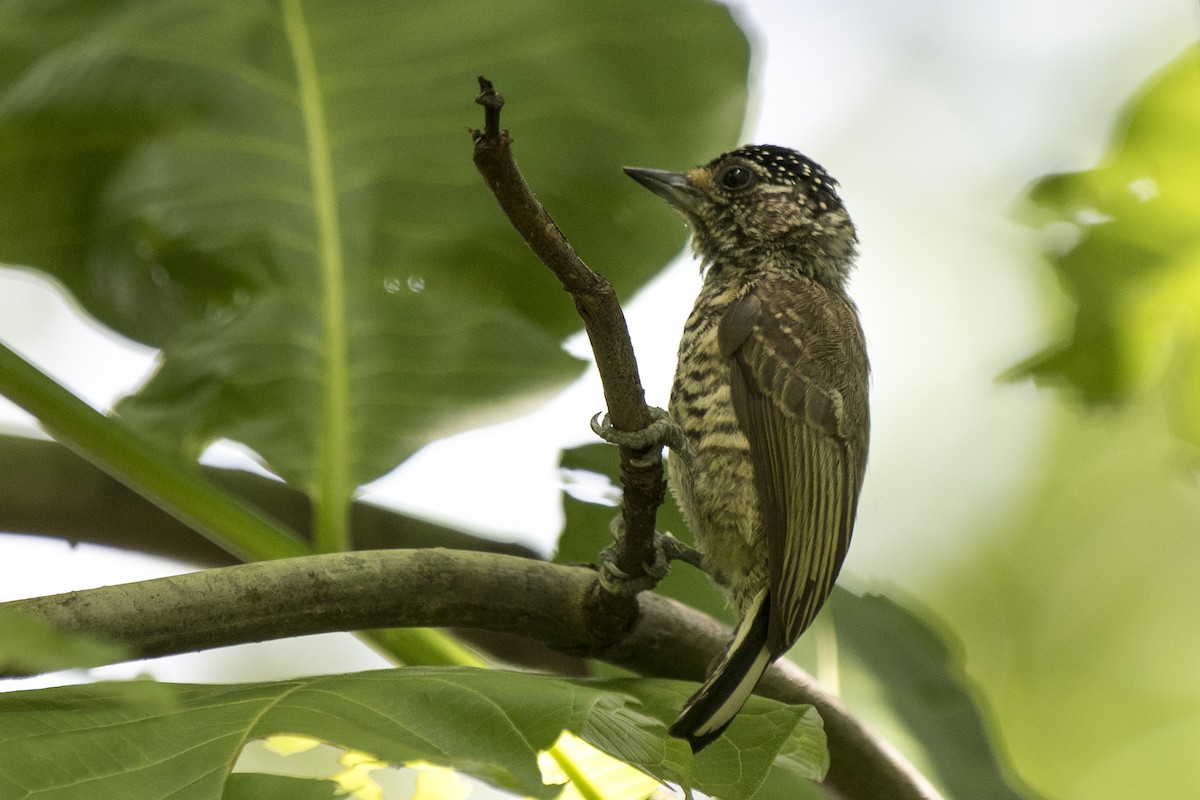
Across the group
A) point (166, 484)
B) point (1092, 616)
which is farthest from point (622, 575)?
point (1092, 616)

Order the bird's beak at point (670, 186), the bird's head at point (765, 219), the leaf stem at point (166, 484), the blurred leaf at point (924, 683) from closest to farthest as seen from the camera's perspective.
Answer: the leaf stem at point (166, 484)
the blurred leaf at point (924, 683)
the bird's beak at point (670, 186)
the bird's head at point (765, 219)

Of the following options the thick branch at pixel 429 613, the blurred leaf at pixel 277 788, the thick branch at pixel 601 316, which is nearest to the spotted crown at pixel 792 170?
the thick branch at pixel 429 613

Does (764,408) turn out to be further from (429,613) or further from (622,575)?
(429,613)

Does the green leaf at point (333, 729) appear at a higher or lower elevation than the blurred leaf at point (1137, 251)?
lower

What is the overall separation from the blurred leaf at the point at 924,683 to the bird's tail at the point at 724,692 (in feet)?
2.79

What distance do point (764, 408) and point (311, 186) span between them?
103 cm

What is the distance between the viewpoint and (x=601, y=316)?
1.52m

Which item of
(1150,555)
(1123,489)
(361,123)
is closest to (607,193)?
(361,123)

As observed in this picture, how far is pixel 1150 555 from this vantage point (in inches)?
219

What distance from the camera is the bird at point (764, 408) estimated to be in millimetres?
2307

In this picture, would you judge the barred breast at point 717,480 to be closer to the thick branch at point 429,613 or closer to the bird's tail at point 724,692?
the thick branch at point 429,613

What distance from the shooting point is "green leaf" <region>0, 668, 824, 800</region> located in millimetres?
1283

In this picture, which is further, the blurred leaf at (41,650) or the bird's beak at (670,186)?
the bird's beak at (670,186)

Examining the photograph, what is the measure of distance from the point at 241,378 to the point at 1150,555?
4420 mm
